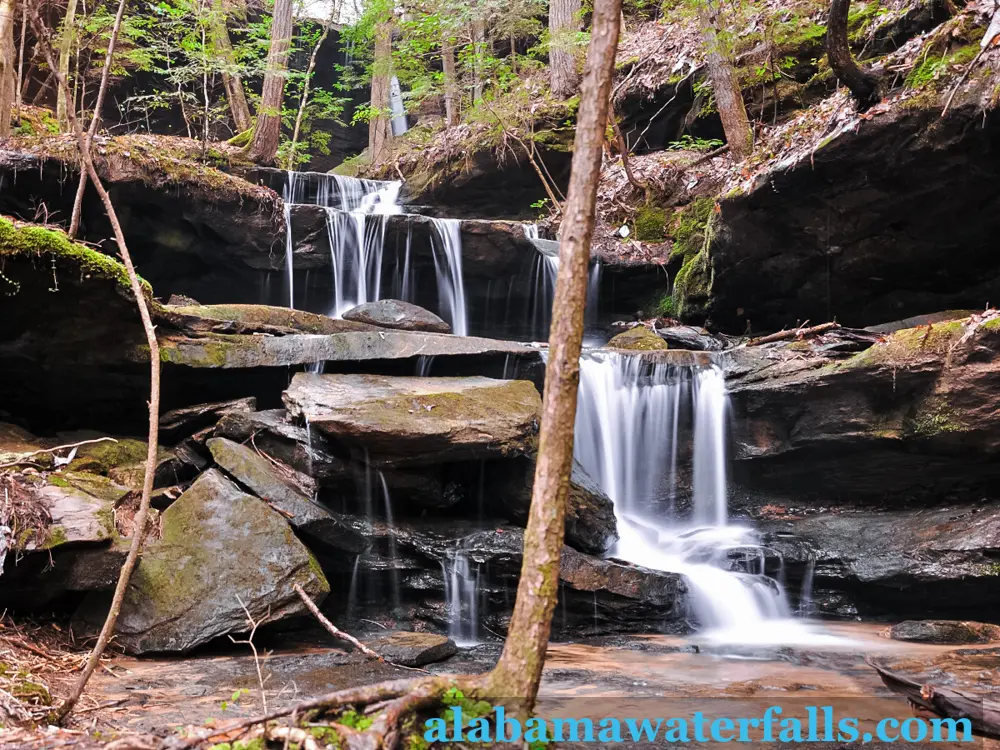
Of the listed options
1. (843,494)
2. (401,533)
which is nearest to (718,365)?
(843,494)

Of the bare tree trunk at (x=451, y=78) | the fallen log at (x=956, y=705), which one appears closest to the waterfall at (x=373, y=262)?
the bare tree trunk at (x=451, y=78)

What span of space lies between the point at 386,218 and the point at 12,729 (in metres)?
11.0

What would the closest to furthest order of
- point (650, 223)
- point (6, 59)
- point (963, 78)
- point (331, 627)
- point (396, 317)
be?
point (331, 627) < point (963, 78) < point (6, 59) < point (396, 317) < point (650, 223)

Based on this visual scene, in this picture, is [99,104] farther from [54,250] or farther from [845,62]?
[845,62]

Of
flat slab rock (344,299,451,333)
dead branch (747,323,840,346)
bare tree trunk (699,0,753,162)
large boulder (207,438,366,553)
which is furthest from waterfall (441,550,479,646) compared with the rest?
bare tree trunk (699,0,753,162)

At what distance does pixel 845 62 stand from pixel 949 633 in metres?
6.07

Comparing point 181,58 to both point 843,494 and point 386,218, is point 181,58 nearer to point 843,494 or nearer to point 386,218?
point 386,218

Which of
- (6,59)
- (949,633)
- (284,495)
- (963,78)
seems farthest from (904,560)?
(6,59)

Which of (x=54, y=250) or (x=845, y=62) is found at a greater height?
(x=845, y=62)

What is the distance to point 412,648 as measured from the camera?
5.80 meters

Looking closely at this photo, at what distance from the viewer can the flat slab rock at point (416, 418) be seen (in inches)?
280

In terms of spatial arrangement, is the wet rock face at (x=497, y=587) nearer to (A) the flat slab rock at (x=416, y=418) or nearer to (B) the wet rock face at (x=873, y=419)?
(A) the flat slab rock at (x=416, y=418)

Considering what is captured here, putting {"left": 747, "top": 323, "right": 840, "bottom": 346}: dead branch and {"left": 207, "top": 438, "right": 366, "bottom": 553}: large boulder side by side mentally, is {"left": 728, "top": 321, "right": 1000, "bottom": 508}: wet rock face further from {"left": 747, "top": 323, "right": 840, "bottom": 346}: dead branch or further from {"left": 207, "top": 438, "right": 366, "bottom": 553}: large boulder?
{"left": 207, "top": 438, "right": 366, "bottom": 553}: large boulder

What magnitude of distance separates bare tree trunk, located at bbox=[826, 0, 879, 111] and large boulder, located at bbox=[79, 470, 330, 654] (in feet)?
25.1
